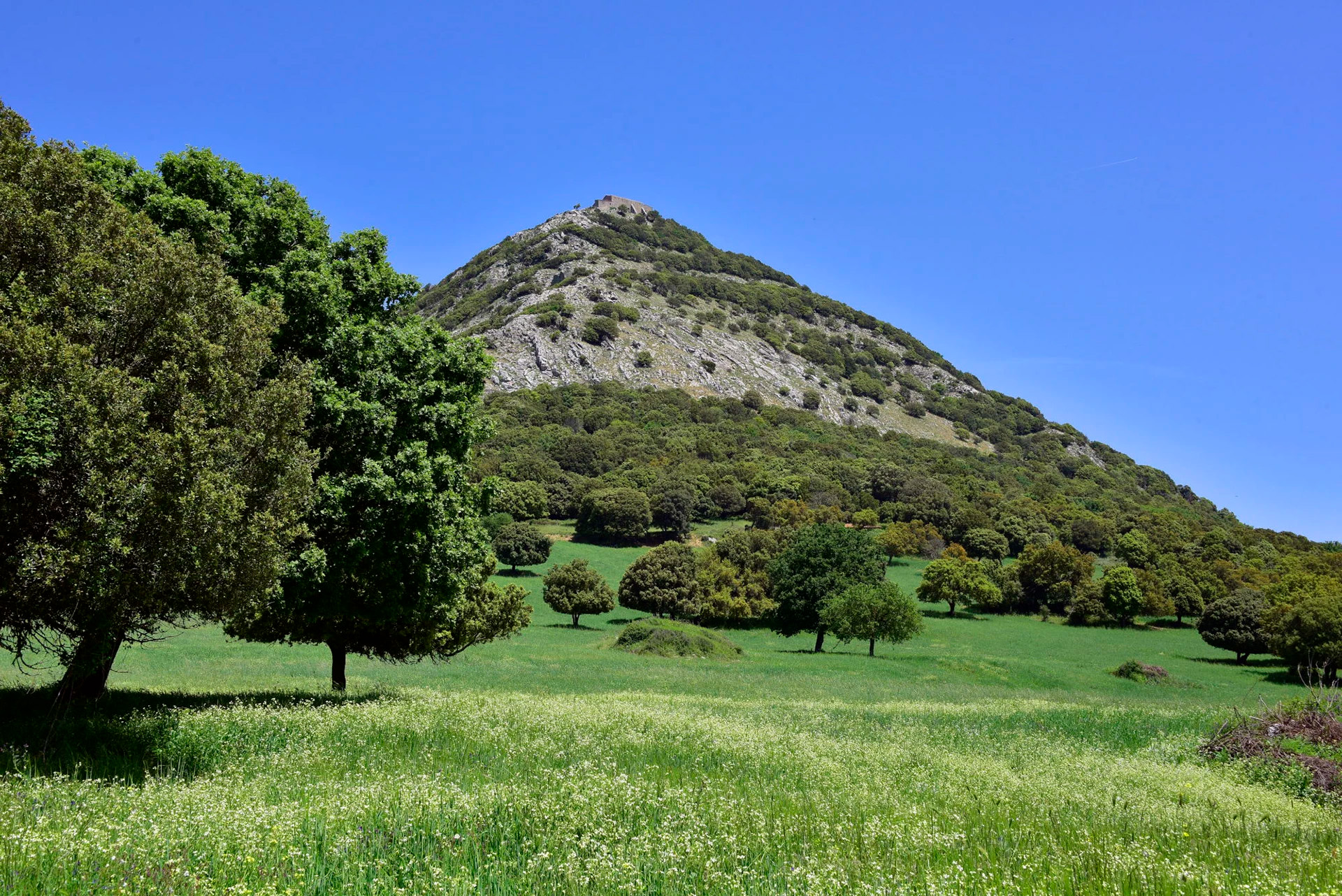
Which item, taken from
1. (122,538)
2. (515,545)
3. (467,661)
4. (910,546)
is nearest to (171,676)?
(467,661)

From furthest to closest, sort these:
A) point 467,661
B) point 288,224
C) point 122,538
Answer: point 467,661 < point 288,224 < point 122,538

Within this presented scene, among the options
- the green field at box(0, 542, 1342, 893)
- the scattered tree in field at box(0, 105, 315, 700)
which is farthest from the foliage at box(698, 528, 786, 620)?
the scattered tree in field at box(0, 105, 315, 700)

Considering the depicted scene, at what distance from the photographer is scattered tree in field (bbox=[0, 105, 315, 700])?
379 inches

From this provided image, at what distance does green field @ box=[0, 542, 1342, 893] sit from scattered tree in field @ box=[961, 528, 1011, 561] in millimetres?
93863

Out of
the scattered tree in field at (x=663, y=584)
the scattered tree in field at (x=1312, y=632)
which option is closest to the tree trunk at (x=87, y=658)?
the scattered tree in field at (x=663, y=584)

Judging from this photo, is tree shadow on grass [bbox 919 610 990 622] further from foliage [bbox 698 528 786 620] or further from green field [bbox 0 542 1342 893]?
green field [bbox 0 542 1342 893]

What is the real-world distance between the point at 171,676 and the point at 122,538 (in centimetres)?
2427

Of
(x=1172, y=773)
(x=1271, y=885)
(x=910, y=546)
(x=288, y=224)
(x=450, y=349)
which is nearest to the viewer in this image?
(x=1271, y=885)

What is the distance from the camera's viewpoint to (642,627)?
5766cm

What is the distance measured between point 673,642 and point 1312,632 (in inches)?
2011

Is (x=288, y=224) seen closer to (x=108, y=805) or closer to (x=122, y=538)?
(x=122, y=538)

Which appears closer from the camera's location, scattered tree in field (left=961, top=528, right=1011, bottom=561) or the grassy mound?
the grassy mound

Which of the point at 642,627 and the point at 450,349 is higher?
the point at 450,349

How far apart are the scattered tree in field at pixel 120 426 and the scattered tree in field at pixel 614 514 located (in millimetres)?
96173
